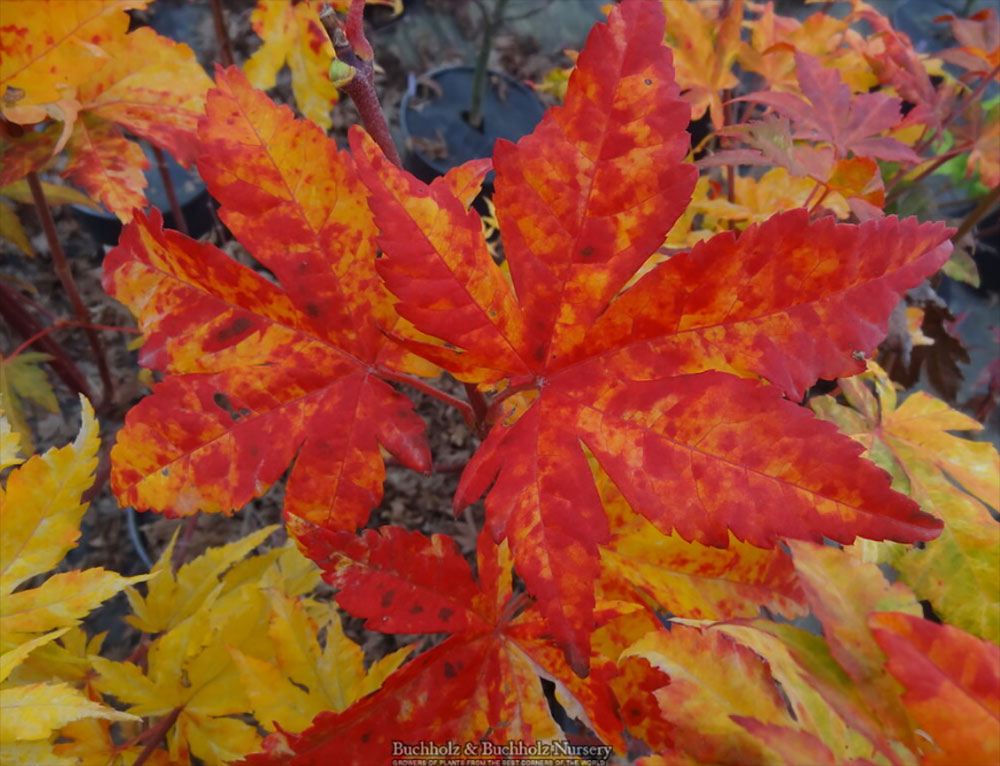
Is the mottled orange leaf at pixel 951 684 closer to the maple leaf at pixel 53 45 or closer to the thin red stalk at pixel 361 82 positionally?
the thin red stalk at pixel 361 82

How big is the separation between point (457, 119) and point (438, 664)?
173 centimetres

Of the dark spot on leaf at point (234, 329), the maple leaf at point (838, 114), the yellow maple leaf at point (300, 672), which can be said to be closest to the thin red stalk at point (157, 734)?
the yellow maple leaf at point (300, 672)

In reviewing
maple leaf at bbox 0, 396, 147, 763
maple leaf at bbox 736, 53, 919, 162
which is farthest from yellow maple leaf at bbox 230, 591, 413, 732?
maple leaf at bbox 736, 53, 919, 162

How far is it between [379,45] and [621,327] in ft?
7.19

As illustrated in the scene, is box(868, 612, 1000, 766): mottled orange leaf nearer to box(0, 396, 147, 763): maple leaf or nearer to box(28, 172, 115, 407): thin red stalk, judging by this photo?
box(0, 396, 147, 763): maple leaf

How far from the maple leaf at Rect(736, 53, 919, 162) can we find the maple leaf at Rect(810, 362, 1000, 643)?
25cm

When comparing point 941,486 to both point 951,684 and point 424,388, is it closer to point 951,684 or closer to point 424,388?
point 951,684

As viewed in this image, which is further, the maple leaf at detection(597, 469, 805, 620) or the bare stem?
the bare stem

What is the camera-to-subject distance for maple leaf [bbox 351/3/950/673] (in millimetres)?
430

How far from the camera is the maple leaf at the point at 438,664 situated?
538 millimetres

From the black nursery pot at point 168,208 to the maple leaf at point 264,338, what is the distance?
1293 mm

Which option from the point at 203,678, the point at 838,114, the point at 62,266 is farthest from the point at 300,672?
the point at 838,114

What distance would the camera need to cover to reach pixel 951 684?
353mm

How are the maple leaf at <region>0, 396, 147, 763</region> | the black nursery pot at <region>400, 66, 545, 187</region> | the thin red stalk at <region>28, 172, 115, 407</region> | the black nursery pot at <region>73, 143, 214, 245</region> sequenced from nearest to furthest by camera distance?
1. the maple leaf at <region>0, 396, 147, 763</region>
2. the thin red stalk at <region>28, 172, 115, 407</region>
3. the black nursery pot at <region>73, 143, 214, 245</region>
4. the black nursery pot at <region>400, 66, 545, 187</region>
